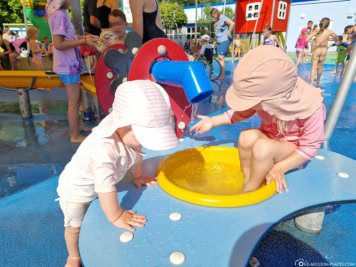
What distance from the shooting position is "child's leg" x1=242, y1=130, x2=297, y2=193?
4.42ft

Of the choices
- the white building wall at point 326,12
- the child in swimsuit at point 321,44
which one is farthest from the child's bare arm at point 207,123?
the white building wall at point 326,12

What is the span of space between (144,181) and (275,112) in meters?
0.77

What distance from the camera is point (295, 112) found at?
4.07 feet

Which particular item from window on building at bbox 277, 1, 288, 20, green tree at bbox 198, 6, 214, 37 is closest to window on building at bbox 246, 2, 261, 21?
window on building at bbox 277, 1, 288, 20

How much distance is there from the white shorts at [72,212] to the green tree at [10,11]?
26.3 meters

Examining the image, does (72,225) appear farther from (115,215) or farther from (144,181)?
(144,181)

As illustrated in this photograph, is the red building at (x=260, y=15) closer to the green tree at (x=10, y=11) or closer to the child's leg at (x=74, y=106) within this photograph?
the child's leg at (x=74, y=106)

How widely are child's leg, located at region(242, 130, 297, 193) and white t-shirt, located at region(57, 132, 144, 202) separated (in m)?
0.62

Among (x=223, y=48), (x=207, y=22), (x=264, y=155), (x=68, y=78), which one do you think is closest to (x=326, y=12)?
(x=207, y=22)

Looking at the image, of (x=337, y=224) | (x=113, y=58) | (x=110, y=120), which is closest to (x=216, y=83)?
(x=113, y=58)

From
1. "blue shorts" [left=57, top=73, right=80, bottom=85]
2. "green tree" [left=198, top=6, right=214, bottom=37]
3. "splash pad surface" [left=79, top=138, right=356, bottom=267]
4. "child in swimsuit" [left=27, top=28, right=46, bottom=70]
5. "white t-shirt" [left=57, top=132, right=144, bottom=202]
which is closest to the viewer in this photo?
"splash pad surface" [left=79, top=138, right=356, bottom=267]

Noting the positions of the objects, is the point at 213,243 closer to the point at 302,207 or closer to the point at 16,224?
the point at 302,207

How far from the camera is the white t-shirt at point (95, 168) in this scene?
1068mm

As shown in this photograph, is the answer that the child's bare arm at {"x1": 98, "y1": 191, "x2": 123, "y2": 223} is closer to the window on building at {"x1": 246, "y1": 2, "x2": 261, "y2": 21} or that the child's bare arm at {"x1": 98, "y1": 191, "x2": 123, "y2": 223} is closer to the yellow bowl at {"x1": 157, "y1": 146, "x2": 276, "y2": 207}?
the yellow bowl at {"x1": 157, "y1": 146, "x2": 276, "y2": 207}
